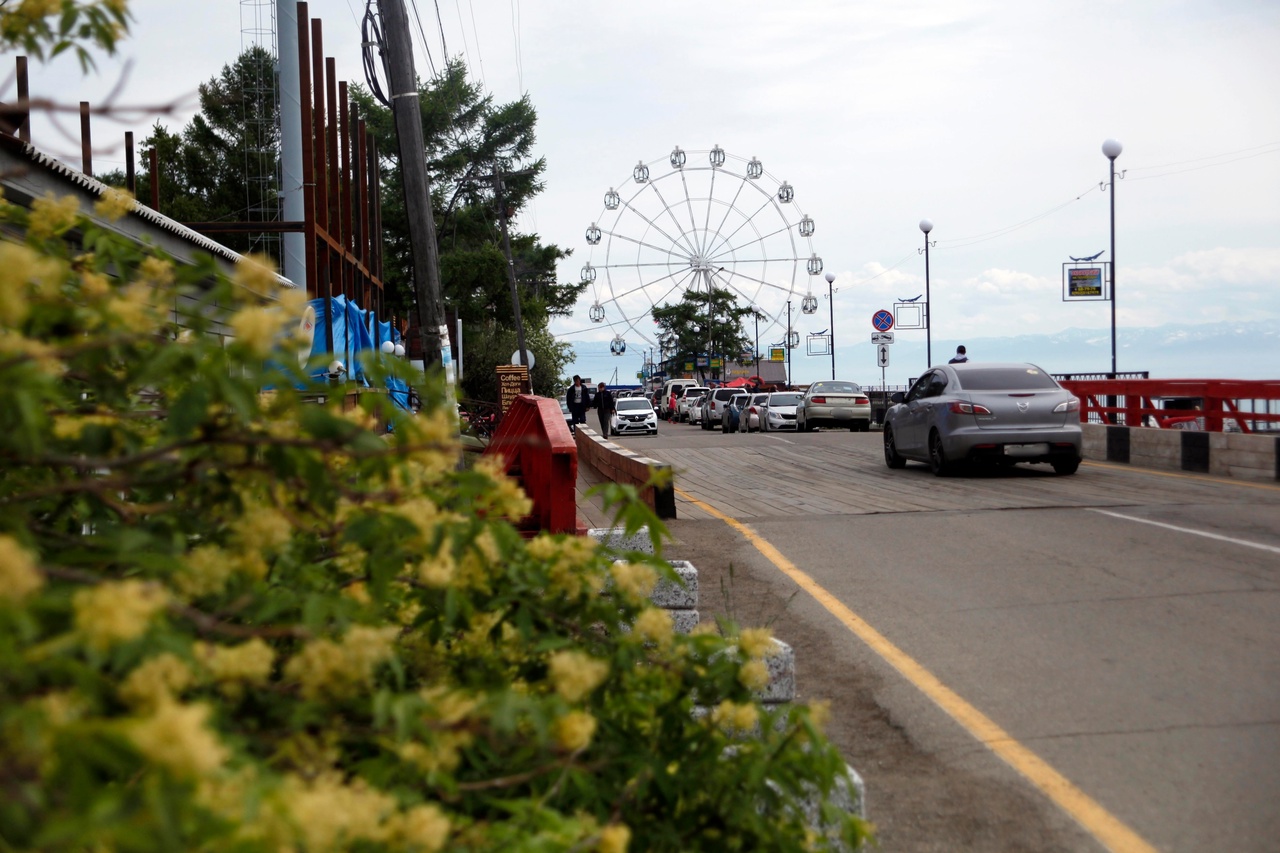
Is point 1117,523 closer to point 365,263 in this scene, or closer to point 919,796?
point 919,796

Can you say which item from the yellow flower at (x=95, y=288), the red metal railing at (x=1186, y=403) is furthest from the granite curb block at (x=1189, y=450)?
the yellow flower at (x=95, y=288)

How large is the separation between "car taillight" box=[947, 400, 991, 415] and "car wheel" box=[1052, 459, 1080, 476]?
1.34 meters

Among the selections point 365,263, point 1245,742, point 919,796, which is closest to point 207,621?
point 919,796

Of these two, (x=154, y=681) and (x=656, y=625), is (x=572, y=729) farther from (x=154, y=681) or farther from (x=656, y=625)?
(x=154, y=681)

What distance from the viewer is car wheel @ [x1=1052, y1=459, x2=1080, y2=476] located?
16.9m

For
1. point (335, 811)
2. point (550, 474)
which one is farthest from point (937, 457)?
point (335, 811)

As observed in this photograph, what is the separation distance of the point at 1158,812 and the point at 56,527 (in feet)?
12.3

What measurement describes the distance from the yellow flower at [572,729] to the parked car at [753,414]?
4340cm

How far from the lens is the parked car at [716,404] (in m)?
55.6

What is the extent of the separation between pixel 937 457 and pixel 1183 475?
3.37 meters

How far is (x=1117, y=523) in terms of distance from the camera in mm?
11211

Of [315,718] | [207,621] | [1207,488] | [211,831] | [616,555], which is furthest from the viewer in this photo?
[1207,488]

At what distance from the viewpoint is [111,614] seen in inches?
51.1

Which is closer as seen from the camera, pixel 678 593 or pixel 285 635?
pixel 285 635
